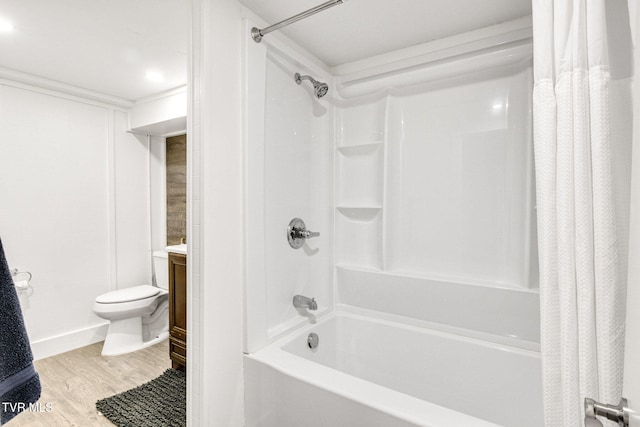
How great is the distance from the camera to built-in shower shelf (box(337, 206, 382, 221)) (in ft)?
7.13

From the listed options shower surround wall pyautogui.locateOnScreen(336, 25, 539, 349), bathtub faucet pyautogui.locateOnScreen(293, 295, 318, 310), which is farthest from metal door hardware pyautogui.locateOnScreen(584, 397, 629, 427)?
bathtub faucet pyautogui.locateOnScreen(293, 295, 318, 310)

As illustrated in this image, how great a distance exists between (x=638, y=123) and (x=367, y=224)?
172 cm

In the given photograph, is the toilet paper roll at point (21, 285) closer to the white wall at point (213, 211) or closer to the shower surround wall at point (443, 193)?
the white wall at point (213, 211)

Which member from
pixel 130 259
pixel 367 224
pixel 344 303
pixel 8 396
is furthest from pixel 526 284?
pixel 130 259

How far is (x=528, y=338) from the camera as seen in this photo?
1639 millimetres

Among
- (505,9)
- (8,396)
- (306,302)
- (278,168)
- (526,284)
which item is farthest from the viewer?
(306,302)

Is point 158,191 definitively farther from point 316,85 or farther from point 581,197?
point 581,197

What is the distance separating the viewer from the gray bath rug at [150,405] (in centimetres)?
194

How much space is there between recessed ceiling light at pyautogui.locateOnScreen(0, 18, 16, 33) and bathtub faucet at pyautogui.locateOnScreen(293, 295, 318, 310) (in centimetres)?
230

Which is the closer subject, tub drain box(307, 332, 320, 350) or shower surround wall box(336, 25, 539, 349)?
shower surround wall box(336, 25, 539, 349)

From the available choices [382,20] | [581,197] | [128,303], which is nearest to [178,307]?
[128,303]

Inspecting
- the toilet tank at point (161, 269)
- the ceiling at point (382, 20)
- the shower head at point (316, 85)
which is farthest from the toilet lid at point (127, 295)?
the ceiling at point (382, 20)

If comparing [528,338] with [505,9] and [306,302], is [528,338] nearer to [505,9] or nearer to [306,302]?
[306,302]

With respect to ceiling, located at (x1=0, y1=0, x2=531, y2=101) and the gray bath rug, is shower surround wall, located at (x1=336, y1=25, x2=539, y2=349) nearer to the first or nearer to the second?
ceiling, located at (x1=0, y1=0, x2=531, y2=101)
